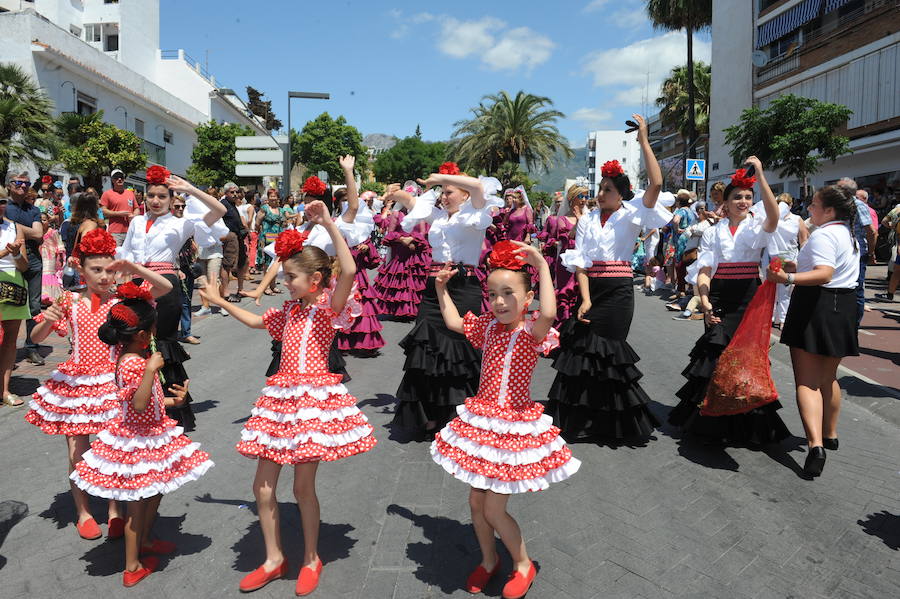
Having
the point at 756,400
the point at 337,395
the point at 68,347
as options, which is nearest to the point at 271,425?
the point at 337,395

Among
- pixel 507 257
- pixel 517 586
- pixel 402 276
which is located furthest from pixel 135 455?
pixel 402 276

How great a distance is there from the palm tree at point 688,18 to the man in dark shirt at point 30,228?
29.1m

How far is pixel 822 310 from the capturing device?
16.1ft

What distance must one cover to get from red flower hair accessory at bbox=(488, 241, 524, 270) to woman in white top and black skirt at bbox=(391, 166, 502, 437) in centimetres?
204

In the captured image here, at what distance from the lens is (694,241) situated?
11750 mm

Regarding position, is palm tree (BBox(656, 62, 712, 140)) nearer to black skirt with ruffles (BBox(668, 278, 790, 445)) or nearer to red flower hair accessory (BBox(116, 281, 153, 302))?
black skirt with ruffles (BBox(668, 278, 790, 445))

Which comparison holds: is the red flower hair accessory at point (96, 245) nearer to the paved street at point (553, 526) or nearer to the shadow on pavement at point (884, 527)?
the paved street at point (553, 526)

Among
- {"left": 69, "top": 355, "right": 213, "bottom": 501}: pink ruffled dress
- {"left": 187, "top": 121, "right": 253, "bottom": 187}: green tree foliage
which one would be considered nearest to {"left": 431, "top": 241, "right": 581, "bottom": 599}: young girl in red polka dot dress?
{"left": 69, "top": 355, "right": 213, "bottom": 501}: pink ruffled dress

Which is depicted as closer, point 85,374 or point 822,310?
point 85,374

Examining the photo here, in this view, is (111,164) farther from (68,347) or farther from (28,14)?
(68,347)

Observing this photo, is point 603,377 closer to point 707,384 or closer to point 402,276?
point 707,384

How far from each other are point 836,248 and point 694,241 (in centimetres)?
721

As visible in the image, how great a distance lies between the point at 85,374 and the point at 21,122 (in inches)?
677

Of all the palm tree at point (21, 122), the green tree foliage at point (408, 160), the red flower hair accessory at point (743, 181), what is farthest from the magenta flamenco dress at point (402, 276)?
the green tree foliage at point (408, 160)
